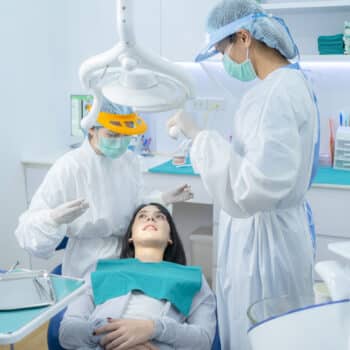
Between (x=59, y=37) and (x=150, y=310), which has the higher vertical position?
(x=59, y=37)

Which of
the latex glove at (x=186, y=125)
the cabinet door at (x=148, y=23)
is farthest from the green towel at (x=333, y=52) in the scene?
the latex glove at (x=186, y=125)

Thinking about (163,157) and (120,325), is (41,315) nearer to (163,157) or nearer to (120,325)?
(120,325)

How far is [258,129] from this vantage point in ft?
3.89

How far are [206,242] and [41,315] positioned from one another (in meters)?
1.80

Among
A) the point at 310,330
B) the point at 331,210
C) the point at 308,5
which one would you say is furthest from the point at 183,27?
the point at 310,330

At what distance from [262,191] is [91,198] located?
831mm

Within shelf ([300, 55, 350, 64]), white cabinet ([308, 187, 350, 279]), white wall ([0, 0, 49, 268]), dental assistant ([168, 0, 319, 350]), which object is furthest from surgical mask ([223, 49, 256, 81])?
white wall ([0, 0, 49, 268])

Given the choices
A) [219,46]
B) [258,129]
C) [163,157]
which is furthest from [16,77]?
[258,129]

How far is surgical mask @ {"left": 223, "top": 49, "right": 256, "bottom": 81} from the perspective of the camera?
4.33ft

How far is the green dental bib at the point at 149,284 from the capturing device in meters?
1.51

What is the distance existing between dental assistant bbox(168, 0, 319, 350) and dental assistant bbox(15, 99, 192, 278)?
0.40 m

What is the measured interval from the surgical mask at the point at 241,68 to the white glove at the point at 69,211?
25.1 inches

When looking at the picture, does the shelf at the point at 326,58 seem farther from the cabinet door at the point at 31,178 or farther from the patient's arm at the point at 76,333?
the patient's arm at the point at 76,333

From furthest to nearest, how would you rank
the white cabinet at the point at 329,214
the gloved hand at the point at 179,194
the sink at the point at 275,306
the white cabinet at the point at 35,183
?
the white cabinet at the point at 35,183 < the white cabinet at the point at 329,214 < the gloved hand at the point at 179,194 < the sink at the point at 275,306
